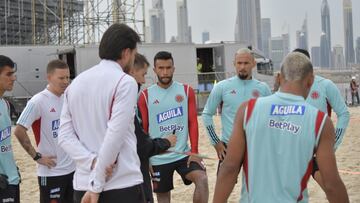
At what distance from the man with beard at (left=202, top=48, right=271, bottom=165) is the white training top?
2.49m

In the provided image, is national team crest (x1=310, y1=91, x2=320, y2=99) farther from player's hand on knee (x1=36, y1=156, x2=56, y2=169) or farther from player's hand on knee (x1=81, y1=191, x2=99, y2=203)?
player's hand on knee (x1=81, y1=191, x2=99, y2=203)

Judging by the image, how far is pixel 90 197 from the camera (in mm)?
2834

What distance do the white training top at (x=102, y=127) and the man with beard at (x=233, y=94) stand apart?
2491 mm

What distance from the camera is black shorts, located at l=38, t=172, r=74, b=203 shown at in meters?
4.73

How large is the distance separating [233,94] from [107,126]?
8.83 ft

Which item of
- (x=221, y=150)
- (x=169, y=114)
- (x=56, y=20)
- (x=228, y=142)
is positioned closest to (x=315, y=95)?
(x=221, y=150)

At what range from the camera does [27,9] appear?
40.8m

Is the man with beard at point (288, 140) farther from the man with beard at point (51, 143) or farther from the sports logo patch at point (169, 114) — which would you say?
the sports logo patch at point (169, 114)

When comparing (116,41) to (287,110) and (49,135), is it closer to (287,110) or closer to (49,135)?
(287,110)

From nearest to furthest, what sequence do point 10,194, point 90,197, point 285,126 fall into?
point 285,126, point 90,197, point 10,194

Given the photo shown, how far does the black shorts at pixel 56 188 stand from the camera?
473 centimetres

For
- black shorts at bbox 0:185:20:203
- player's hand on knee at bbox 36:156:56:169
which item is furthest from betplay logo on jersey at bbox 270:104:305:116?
player's hand on knee at bbox 36:156:56:169

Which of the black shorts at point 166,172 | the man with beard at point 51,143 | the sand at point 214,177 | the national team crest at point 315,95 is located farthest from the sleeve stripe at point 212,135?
the sand at point 214,177

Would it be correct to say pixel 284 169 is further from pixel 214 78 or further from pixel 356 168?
pixel 214 78
